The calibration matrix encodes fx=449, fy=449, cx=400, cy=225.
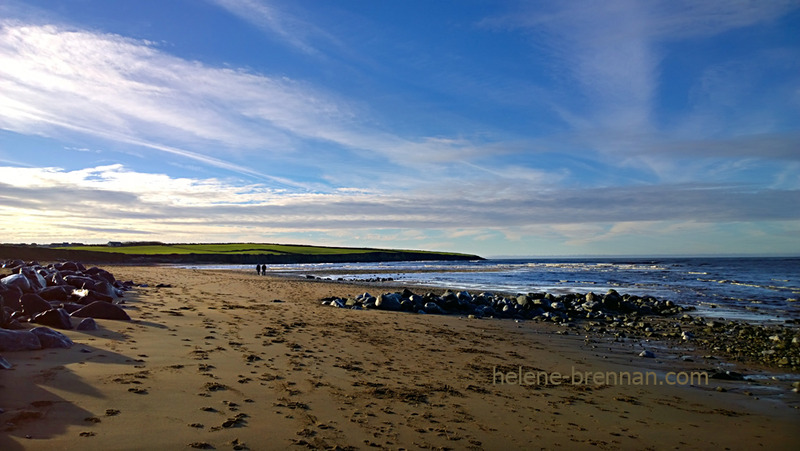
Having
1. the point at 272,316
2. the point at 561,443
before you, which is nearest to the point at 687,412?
the point at 561,443

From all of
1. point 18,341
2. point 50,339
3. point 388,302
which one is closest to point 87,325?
point 50,339

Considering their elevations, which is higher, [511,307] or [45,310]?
[45,310]

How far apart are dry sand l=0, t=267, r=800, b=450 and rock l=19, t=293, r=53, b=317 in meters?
1.08

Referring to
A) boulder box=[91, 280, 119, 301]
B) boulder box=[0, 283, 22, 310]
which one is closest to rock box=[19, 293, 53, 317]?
boulder box=[0, 283, 22, 310]

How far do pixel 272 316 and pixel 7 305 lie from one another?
6082 mm

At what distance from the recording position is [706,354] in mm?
10953

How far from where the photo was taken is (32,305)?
8.89 metres

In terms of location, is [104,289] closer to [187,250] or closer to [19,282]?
[19,282]

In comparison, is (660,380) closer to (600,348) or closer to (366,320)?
(600,348)

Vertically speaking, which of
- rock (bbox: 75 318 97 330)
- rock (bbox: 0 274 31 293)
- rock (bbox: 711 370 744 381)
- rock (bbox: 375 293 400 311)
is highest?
rock (bbox: 0 274 31 293)

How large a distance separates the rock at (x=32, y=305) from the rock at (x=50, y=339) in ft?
7.77

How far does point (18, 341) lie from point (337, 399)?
4.66m

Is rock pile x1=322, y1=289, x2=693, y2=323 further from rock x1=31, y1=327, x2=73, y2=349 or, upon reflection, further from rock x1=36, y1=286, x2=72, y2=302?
rock x1=31, y1=327, x2=73, y2=349

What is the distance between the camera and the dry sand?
4641 millimetres
